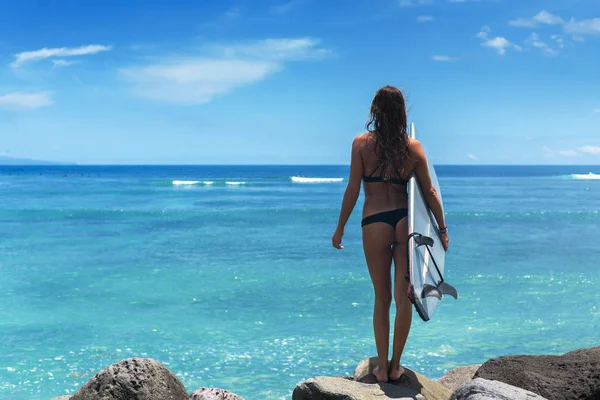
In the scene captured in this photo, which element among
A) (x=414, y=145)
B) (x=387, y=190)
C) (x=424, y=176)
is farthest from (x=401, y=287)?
(x=414, y=145)

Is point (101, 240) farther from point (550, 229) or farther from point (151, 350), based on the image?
point (550, 229)

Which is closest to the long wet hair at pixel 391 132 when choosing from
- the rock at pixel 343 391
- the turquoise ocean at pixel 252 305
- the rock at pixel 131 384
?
the rock at pixel 343 391

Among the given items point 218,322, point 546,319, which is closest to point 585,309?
Answer: point 546,319

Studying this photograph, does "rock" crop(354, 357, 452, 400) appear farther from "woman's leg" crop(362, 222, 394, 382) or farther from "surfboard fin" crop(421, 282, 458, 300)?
"surfboard fin" crop(421, 282, 458, 300)

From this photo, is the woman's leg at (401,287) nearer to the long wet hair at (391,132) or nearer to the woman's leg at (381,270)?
the woman's leg at (381,270)

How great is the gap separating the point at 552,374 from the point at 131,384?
3.18 meters

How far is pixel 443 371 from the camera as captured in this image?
834 centimetres

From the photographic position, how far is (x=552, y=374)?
4891mm

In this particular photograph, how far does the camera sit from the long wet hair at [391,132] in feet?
15.2

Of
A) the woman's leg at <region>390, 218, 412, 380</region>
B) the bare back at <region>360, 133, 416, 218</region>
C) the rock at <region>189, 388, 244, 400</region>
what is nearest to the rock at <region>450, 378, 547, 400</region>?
the woman's leg at <region>390, 218, 412, 380</region>

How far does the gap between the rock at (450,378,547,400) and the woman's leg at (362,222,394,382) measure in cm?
100

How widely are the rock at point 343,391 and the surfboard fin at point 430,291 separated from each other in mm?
720

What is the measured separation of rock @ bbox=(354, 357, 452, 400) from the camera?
4.94 m

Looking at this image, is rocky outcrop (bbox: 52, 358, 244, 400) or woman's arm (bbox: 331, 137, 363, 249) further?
woman's arm (bbox: 331, 137, 363, 249)
